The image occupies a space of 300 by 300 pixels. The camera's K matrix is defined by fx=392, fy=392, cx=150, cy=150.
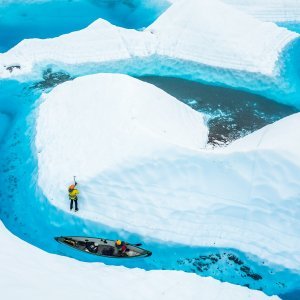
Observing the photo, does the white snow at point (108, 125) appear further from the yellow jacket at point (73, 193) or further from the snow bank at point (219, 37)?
the snow bank at point (219, 37)

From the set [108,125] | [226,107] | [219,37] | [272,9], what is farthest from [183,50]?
[108,125]

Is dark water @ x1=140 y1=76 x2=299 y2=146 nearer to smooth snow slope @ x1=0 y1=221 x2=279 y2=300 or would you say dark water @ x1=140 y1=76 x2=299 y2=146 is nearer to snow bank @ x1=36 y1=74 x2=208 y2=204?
snow bank @ x1=36 y1=74 x2=208 y2=204

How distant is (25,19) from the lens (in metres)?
29.5

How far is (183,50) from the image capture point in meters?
24.5

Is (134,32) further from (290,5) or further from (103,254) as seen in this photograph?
(103,254)

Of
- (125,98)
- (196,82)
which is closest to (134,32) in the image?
(196,82)

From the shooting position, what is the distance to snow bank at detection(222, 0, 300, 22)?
1123 inches

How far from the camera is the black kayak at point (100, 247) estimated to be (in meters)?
13.7

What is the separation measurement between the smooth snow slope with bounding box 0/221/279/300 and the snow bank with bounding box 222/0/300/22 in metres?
22.1

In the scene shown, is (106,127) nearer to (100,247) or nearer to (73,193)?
(73,193)

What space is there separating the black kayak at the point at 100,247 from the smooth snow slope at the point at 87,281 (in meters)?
0.49

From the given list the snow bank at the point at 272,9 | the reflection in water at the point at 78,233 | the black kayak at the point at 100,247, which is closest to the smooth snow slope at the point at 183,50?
the snow bank at the point at 272,9

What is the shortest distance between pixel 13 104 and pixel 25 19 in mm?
11339

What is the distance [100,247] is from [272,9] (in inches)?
910
